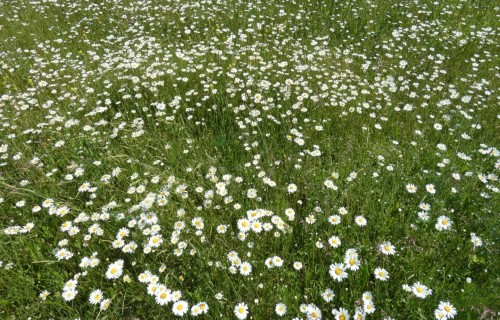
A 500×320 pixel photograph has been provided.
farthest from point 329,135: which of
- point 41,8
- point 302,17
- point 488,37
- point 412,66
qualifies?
point 41,8

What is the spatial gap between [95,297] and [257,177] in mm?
1782

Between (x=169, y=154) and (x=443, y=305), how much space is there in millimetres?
2886

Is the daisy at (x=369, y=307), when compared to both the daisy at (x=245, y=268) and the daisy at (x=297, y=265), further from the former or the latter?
the daisy at (x=245, y=268)

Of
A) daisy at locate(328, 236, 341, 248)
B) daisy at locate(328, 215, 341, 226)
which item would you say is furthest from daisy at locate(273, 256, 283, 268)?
daisy at locate(328, 215, 341, 226)

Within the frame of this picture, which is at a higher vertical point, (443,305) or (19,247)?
(443,305)

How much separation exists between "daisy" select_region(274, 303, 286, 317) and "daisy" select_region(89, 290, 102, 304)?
1.31 m

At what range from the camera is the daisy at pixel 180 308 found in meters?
2.20

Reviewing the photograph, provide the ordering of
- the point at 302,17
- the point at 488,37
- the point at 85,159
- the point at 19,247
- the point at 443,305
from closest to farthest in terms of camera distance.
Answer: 1. the point at 443,305
2. the point at 19,247
3. the point at 85,159
4. the point at 488,37
5. the point at 302,17

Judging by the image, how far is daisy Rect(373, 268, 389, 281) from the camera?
2.32 meters

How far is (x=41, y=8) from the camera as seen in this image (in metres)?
7.66

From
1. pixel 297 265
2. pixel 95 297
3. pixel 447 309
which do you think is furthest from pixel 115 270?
pixel 447 309

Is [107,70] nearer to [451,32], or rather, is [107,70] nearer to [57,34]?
[57,34]

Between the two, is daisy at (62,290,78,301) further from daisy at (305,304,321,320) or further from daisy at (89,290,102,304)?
daisy at (305,304,321,320)

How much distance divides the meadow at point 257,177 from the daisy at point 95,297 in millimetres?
16
